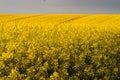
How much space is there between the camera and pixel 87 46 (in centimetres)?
1226

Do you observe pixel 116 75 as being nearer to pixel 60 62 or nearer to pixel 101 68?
pixel 101 68

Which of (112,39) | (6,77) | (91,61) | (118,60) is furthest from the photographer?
(112,39)

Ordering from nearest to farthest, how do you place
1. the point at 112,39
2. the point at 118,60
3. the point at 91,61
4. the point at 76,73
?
the point at 76,73
the point at 91,61
the point at 118,60
the point at 112,39

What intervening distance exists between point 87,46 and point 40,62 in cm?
223

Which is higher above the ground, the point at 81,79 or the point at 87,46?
the point at 87,46

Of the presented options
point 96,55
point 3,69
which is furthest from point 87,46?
point 3,69

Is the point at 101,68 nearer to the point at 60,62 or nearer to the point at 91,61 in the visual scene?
the point at 91,61

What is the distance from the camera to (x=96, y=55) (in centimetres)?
1193

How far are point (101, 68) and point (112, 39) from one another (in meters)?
2.48

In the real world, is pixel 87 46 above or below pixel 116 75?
above

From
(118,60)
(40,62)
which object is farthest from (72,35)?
(40,62)

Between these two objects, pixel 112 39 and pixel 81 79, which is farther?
pixel 112 39

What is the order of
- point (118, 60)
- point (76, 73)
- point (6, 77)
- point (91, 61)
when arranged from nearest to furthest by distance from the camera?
point (6, 77) < point (76, 73) < point (91, 61) < point (118, 60)

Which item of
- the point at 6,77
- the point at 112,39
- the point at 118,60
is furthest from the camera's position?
the point at 112,39
